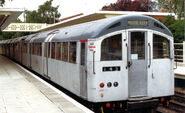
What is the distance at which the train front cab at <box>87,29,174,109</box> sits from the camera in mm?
8023

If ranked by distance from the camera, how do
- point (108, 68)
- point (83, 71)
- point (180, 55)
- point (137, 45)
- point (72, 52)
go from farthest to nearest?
point (180, 55), point (72, 52), point (83, 71), point (137, 45), point (108, 68)

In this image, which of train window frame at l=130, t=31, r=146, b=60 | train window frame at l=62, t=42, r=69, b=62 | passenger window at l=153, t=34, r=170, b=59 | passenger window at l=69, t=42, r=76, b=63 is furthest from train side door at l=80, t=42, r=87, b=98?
passenger window at l=153, t=34, r=170, b=59

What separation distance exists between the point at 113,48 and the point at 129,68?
2.34ft

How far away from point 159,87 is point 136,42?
1.49 metres

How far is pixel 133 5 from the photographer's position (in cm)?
4784

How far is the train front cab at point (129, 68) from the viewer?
8023mm

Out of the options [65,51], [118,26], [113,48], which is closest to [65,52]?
[65,51]

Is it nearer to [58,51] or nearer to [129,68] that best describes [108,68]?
[129,68]

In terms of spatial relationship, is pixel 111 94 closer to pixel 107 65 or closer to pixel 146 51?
pixel 107 65

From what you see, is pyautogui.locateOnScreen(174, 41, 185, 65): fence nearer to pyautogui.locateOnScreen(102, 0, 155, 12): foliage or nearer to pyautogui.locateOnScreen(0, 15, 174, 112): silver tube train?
pyautogui.locateOnScreen(0, 15, 174, 112): silver tube train

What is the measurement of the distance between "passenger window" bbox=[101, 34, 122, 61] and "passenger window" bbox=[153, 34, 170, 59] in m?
1.11

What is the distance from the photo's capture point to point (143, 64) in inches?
330

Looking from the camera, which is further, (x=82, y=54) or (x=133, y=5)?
(x=133, y=5)

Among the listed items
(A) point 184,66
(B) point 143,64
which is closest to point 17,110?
(B) point 143,64
